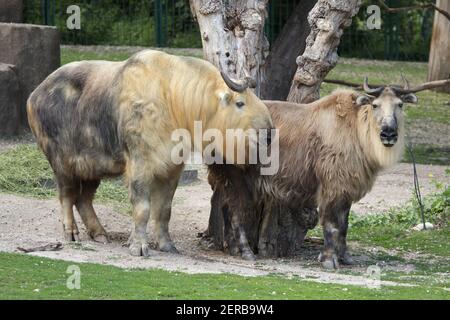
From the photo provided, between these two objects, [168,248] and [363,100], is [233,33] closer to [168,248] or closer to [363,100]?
[363,100]

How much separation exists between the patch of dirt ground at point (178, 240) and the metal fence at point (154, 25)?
952 cm

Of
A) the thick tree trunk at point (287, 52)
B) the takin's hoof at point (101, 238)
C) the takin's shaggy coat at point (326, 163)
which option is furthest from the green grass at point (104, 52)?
the takin's shaggy coat at point (326, 163)

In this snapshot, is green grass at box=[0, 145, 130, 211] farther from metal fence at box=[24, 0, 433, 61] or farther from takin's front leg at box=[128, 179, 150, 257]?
metal fence at box=[24, 0, 433, 61]

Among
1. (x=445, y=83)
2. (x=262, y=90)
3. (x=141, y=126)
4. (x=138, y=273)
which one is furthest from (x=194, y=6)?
(x=138, y=273)

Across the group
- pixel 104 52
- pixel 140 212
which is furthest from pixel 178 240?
pixel 104 52

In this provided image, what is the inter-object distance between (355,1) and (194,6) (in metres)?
1.70

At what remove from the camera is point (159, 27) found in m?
23.8

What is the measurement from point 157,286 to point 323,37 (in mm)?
3929

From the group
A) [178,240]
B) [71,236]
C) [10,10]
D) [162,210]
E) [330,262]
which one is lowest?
[178,240]

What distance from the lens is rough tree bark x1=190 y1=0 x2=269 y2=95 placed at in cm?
1134

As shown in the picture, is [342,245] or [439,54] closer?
[342,245]

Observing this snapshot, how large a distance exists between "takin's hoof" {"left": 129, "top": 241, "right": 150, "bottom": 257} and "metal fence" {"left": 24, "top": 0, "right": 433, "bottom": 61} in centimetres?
1340

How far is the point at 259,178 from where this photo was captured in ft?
35.8

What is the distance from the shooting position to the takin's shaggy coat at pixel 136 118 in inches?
404
